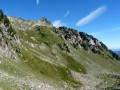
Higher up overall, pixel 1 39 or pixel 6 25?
pixel 6 25

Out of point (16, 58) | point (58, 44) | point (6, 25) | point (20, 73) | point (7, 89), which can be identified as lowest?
point (7, 89)

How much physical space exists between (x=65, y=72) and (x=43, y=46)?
55.1 m

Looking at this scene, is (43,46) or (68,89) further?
(43,46)

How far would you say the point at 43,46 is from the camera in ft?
386

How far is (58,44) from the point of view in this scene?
13388cm

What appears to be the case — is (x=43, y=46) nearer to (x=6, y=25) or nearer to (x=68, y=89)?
(x=6, y=25)

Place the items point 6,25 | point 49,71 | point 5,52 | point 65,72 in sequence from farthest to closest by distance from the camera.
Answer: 1. point 6,25
2. point 65,72
3. point 49,71
4. point 5,52

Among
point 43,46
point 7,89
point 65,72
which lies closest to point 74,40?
point 43,46

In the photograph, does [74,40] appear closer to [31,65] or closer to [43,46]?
[43,46]

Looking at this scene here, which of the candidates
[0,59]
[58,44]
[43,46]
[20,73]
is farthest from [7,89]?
[58,44]

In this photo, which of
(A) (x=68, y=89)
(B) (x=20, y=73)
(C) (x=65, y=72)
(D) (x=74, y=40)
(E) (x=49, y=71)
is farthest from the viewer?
(D) (x=74, y=40)

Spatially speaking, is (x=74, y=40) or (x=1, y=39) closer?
(x=1, y=39)

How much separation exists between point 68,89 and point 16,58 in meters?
29.7

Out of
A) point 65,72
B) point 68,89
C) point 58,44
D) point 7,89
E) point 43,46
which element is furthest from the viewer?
point 58,44
